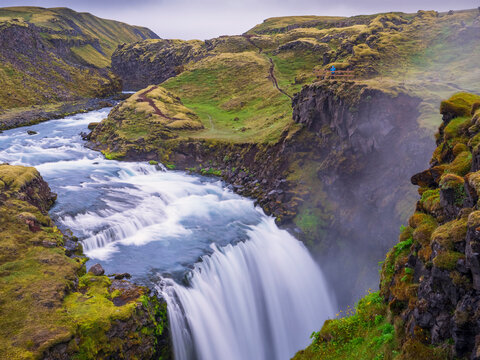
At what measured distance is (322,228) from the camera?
130 feet

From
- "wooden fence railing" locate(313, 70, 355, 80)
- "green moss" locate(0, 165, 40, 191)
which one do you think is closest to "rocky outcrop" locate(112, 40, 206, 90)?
"wooden fence railing" locate(313, 70, 355, 80)

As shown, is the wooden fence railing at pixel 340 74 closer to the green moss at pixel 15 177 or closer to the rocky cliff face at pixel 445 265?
the rocky cliff face at pixel 445 265

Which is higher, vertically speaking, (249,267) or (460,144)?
(460,144)

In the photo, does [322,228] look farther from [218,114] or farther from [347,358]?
[218,114]

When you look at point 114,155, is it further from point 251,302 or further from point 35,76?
point 35,76

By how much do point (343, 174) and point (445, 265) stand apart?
99.7ft

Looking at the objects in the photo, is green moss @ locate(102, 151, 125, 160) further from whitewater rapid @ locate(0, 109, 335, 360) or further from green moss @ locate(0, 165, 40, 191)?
green moss @ locate(0, 165, 40, 191)

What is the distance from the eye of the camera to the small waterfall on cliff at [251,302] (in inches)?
925

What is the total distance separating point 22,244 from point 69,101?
122644 mm

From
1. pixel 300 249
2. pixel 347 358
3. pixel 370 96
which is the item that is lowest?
pixel 300 249

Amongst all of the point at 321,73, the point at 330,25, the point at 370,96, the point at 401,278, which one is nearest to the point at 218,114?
the point at 321,73

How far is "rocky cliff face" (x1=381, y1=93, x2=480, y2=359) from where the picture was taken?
10.6 metres

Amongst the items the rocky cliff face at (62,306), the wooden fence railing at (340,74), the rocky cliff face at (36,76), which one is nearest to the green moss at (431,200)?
the rocky cliff face at (62,306)

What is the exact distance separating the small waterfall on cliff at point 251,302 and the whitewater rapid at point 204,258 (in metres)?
0.08
